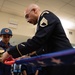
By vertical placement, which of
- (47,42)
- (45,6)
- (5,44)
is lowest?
(5,44)

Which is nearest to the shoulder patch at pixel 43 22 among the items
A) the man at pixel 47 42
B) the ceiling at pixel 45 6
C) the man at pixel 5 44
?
the man at pixel 47 42

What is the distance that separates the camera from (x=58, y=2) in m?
4.06

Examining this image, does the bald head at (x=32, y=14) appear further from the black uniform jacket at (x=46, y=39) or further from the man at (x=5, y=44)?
the man at (x=5, y=44)

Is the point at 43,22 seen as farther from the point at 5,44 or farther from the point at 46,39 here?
the point at 5,44

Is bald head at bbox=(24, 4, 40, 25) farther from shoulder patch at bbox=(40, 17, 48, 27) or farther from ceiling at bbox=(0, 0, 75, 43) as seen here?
ceiling at bbox=(0, 0, 75, 43)

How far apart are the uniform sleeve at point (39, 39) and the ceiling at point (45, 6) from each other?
10.0 ft

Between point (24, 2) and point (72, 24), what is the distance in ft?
9.11

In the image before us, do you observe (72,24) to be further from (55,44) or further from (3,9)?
(55,44)

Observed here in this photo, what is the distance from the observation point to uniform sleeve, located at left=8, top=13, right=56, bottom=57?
1.04 metres

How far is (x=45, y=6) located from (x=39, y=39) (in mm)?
3442

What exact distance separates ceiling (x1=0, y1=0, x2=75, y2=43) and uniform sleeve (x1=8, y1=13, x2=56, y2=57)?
3.05 meters

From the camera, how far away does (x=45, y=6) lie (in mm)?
4332

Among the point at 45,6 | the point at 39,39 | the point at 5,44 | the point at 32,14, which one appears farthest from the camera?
the point at 45,6

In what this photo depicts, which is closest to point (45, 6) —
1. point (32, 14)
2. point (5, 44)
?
point (5, 44)
